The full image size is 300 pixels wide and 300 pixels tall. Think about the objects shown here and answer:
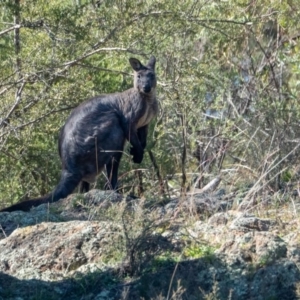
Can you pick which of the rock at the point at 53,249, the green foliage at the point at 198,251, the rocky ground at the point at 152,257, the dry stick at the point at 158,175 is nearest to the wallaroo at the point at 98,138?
the dry stick at the point at 158,175

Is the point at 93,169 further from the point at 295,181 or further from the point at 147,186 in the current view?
the point at 295,181

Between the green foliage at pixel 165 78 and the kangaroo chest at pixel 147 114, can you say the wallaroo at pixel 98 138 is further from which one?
the green foliage at pixel 165 78

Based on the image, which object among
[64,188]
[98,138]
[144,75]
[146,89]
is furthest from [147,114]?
[64,188]

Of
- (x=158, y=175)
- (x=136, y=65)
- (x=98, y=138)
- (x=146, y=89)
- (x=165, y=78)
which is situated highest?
(x=136, y=65)

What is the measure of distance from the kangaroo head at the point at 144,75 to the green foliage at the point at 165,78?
165 mm

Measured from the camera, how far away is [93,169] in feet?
34.5

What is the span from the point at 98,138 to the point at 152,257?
4080mm

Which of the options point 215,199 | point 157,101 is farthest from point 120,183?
point 215,199

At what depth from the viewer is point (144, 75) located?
11.0 m

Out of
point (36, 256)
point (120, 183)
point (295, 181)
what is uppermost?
point (36, 256)

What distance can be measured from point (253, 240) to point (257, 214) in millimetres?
1170

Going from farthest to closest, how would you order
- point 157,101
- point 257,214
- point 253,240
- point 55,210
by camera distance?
point 157,101 < point 55,210 < point 257,214 < point 253,240

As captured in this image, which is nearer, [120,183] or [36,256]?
[36,256]

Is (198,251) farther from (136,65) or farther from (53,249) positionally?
(136,65)
